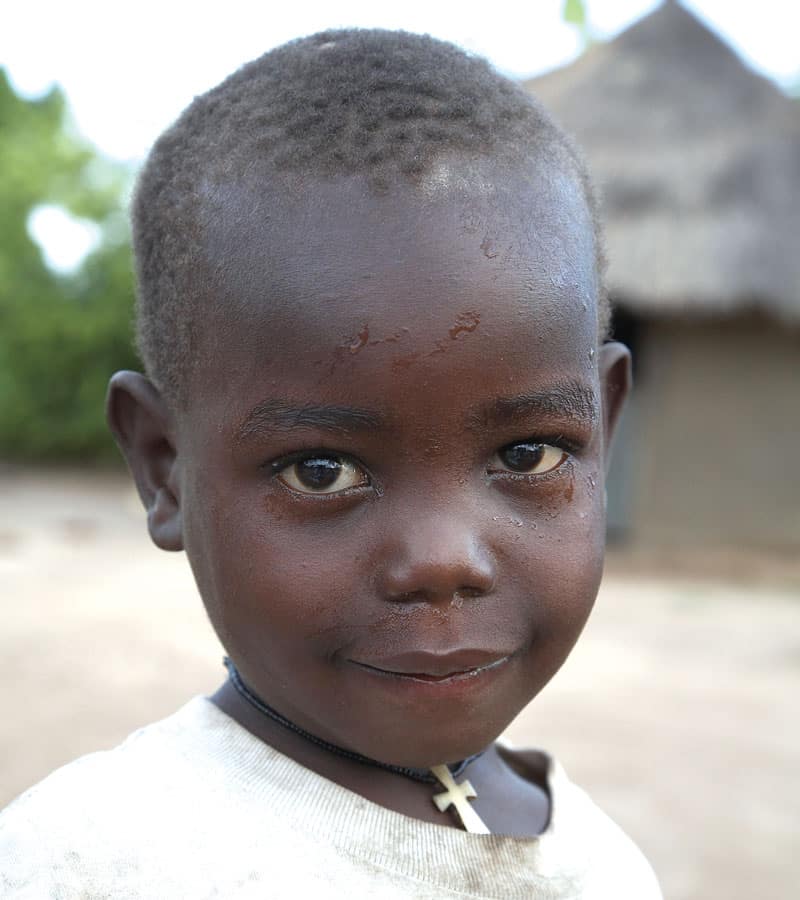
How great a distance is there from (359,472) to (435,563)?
14 cm

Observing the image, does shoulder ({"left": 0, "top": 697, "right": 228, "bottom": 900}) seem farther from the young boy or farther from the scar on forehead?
the scar on forehead

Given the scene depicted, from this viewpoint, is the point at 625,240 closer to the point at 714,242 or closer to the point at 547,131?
the point at 714,242

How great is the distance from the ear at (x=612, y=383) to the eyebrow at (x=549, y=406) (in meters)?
0.19

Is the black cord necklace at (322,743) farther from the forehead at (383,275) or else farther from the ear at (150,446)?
the forehead at (383,275)

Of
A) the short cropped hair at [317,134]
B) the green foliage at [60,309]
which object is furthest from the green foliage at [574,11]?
the green foliage at [60,309]

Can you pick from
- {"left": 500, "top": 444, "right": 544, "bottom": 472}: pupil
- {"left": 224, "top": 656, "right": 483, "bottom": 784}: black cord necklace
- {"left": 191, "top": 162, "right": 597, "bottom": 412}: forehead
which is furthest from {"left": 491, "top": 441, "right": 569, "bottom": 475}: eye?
{"left": 224, "top": 656, "right": 483, "bottom": 784}: black cord necklace

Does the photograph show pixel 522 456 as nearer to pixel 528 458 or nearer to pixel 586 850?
pixel 528 458

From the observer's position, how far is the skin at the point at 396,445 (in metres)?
1.10

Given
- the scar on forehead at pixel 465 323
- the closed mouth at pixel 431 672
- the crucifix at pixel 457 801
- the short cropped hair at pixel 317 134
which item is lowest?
the crucifix at pixel 457 801

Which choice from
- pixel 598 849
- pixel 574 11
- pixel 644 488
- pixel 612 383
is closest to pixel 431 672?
pixel 598 849

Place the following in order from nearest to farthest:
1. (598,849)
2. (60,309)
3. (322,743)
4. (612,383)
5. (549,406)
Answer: (549,406) → (322,743) → (598,849) → (612,383) → (60,309)

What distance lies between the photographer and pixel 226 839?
1.17m

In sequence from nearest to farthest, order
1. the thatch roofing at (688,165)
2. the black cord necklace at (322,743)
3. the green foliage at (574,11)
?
the black cord necklace at (322,743), the green foliage at (574,11), the thatch roofing at (688,165)

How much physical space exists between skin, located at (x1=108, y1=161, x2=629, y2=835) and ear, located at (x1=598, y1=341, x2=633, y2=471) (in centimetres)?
21
